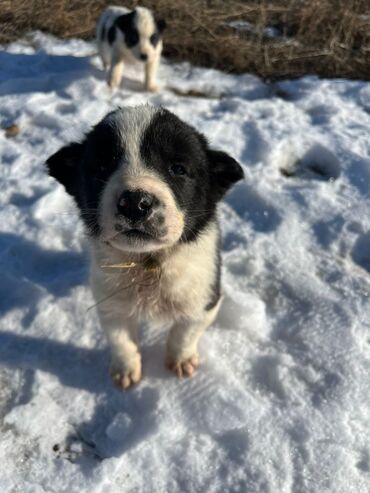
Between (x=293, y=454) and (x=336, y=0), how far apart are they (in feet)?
23.9

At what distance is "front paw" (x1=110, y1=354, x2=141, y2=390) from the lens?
2.88 meters

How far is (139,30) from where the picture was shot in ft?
20.2

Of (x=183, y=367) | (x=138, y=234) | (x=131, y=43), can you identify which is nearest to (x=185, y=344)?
(x=183, y=367)

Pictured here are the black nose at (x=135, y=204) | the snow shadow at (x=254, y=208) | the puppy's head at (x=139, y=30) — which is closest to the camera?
the black nose at (x=135, y=204)

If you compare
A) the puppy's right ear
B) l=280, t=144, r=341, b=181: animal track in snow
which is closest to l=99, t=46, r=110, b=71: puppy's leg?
l=280, t=144, r=341, b=181: animal track in snow

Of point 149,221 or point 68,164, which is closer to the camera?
point 149,221

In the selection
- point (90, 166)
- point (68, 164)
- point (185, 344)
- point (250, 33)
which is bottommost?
point (185, 344)

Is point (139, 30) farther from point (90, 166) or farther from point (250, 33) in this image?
point (90, 166)

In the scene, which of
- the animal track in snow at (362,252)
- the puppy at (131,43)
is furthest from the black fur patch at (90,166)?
the puppy at (131,43)

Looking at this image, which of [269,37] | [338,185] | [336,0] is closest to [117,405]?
[338,185]

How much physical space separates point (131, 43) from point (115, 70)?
1.62 ft

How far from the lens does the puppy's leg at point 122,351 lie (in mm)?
2814

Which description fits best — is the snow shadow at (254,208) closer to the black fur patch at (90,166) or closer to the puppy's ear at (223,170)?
the puppy's ear at (223,170)

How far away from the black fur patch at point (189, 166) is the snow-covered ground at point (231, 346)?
98cm
